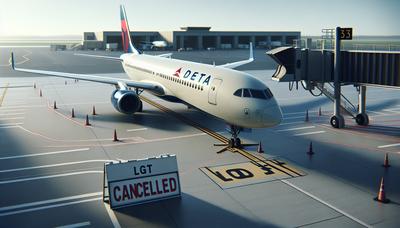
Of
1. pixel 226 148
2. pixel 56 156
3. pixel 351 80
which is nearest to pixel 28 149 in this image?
pixel 56 156

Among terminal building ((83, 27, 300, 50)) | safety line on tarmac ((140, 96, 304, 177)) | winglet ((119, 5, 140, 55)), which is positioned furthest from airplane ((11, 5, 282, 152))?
terminal building ((83, 27, 300, 50))

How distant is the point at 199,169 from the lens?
748 inches

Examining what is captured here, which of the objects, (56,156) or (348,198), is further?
(56,156)

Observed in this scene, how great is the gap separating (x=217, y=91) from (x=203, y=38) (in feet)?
473

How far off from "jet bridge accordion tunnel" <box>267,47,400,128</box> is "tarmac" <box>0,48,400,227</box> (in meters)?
3.37

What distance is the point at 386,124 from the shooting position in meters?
29.2

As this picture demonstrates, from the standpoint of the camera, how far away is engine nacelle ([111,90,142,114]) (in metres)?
29.8

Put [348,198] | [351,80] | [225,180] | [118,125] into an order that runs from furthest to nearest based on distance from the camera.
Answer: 1. [118,125]
2. [351,80]
3. [225,180]
4. [348,198]

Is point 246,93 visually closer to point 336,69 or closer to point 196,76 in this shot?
point 196,76

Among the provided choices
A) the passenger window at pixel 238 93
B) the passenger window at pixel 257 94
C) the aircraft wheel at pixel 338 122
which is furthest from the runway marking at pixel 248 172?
the aircraft wheel at pixel 338 122

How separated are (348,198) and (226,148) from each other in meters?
8.41

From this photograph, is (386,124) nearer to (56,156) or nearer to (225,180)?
(225,180)

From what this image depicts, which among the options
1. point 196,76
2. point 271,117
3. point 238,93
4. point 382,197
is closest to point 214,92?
point 238,93

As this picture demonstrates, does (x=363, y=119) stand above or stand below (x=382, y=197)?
above
